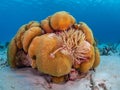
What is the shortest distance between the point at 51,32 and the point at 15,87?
1277mm

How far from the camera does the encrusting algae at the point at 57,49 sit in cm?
426

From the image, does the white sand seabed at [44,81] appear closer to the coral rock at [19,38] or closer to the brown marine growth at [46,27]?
the coral rock at [19,38]

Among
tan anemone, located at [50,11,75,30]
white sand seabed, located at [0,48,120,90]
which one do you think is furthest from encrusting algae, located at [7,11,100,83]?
white sand seabed, located at [0,48,120,90]

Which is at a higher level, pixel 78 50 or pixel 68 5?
pixel 68 5

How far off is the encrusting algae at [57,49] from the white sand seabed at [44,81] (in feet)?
0.55

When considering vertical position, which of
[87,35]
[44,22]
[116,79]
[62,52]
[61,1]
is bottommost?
[116,79]

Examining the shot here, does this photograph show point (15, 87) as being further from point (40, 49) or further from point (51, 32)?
point (51, 32)

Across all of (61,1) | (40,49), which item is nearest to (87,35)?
(40,49)

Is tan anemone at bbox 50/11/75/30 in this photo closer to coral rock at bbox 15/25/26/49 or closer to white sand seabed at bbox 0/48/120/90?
coral rock at bbox 15/25/26/49

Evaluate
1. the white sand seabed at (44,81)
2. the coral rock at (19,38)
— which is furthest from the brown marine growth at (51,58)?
the coral rock at (19,38)

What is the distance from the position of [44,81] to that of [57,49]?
0.68 metres

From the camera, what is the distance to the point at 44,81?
14.7 ft

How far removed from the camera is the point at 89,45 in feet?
15.0

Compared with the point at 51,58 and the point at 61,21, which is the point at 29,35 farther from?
the point at 51,58
